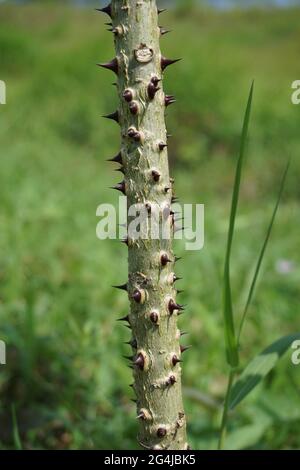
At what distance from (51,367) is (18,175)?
1.63 metres

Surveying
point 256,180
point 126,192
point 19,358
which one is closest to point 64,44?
point 256,180

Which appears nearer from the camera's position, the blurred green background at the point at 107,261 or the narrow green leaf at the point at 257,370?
the narrow green leaf at the point at 257,370

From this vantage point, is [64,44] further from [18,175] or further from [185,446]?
[185,446]

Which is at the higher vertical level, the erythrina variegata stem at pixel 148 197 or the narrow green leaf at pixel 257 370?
the erythrina variegata stem at pixel 148 197

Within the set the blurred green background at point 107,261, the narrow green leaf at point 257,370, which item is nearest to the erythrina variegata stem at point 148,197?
the narrow green leaf at point 257,370

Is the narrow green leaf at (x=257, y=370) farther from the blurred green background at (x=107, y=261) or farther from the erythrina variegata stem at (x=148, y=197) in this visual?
the blurred green background at (x=107, y=261)

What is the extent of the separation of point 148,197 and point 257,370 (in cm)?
33

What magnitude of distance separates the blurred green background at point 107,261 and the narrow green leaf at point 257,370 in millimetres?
306

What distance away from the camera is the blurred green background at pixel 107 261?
4.11ft

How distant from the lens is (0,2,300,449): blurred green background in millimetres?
1253

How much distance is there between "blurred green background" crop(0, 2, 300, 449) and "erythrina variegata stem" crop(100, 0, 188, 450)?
0.39m

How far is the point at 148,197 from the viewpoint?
643mm

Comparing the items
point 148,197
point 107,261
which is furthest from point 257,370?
point 107,261

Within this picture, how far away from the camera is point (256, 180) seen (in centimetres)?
392
